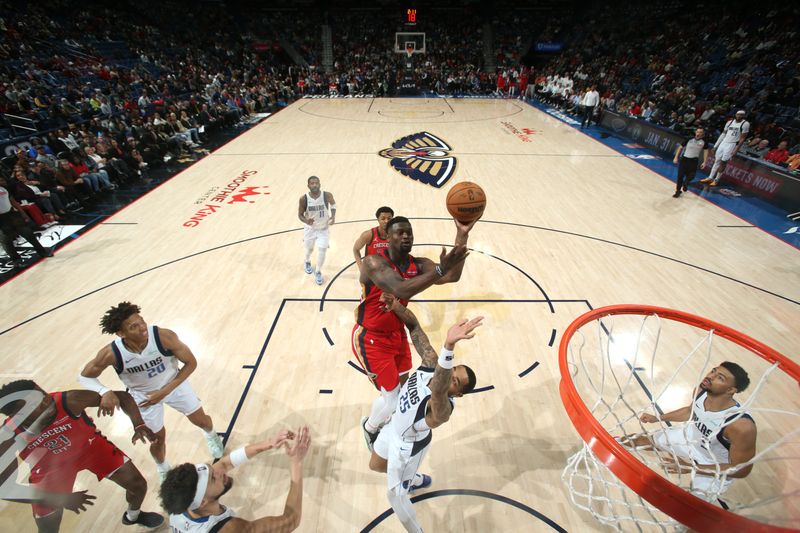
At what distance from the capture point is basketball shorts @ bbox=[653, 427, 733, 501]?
2.87 metres

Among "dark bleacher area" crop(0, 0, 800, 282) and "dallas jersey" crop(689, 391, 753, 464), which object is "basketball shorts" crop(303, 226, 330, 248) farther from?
"dark bleacher area" crop(0, 0, 800, 282)

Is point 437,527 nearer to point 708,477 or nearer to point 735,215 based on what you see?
point 708,477

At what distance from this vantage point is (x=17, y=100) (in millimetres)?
12914

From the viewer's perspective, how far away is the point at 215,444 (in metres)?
3.86

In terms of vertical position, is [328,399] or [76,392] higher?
[76,392]

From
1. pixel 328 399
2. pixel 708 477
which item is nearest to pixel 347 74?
pixel 328 399

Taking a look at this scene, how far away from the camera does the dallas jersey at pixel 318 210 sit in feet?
20.0

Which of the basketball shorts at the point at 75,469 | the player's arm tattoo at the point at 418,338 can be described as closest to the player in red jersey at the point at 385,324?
the player's arm tattoo at the point at 418,338

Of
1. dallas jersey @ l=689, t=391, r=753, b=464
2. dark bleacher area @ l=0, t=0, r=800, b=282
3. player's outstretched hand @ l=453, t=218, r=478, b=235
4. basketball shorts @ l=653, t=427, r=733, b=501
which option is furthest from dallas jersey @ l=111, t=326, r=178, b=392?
dark bleacher area @ l=0, t=0, r=800, b=282

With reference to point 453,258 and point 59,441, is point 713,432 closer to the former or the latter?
point 453,258

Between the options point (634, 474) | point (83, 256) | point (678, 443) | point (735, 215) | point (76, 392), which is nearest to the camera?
point (634, 474)

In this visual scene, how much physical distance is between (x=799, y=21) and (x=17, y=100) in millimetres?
29792

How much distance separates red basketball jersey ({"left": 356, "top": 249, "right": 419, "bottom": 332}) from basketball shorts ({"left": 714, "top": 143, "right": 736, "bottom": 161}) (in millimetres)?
10877

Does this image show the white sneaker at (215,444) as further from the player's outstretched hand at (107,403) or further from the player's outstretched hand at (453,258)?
the player's outstretched hand at (453,258)
